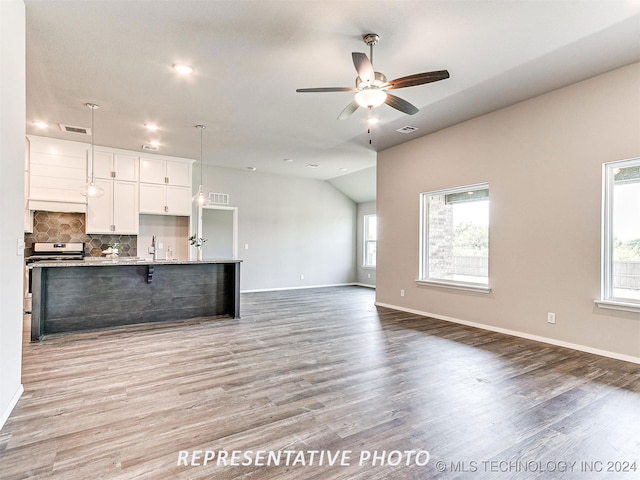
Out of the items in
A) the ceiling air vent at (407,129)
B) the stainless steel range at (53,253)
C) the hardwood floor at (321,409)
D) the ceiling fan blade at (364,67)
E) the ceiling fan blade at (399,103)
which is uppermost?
the ceiling air vent at (407,129)

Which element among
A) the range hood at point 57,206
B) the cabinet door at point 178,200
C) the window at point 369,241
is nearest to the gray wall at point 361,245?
the window at point 369,241

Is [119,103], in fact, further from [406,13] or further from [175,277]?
[406,13]

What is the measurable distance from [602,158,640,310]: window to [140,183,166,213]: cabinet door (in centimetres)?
690

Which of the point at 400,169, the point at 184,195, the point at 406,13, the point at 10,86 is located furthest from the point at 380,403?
the point at 184,195

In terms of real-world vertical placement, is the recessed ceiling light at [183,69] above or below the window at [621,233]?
above

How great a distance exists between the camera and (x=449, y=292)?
17.1 ft

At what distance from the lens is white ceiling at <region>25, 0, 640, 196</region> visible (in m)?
2.63

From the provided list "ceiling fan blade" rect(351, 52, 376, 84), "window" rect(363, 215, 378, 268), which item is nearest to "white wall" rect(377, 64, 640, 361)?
"ceiling fan blade" rect(351, 52, 376, 84)

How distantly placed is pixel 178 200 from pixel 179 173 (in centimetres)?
57

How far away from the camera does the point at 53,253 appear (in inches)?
230

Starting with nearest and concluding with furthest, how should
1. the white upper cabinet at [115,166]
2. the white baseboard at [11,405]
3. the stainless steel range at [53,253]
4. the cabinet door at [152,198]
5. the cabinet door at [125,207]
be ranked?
the white baseboard at [11,405] → the stainless steel range at [53,253] → the white upper cabinet at [115,166] → the cabinet door at [125,207] → the cabinet door at [152,198]

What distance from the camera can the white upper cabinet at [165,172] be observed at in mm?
6648

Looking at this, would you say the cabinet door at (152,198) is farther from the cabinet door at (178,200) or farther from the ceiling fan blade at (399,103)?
the ceiling fan blade at (399,103)

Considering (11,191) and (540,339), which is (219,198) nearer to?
(11,191)
